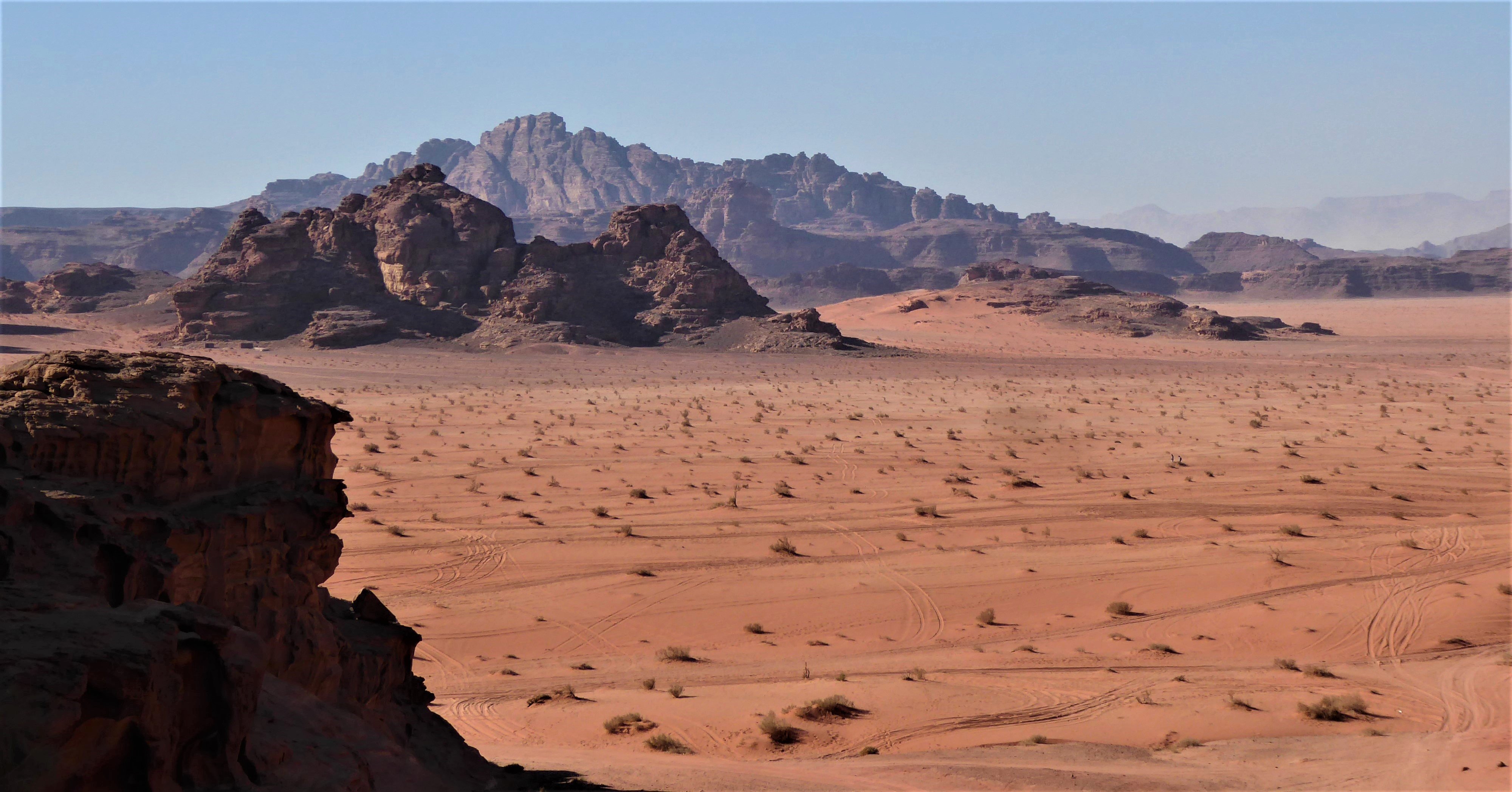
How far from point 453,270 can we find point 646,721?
67017mm

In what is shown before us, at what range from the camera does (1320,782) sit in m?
9.04

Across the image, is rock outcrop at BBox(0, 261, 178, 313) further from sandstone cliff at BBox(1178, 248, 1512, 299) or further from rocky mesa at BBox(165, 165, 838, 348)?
sandstone cliff at BBox(1178, 248, 1512, 299)

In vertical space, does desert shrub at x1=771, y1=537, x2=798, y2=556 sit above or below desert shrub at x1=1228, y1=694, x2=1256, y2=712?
above

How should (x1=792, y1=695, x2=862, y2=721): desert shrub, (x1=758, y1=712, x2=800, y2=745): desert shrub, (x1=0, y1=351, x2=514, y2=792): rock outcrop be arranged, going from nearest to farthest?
1. (x1=0, y1=351, x2=514, y2=792): rock outcrop
2. (x1=758, y1=712, x2=800, y2=745): desert shrub
3. (x1=792, y1=695, x2=862, y2=721): desert shrub

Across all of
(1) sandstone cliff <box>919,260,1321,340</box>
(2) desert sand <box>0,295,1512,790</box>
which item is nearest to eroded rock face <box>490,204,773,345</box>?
(1) sandstone cliff <box>919,260,1321,340</box>

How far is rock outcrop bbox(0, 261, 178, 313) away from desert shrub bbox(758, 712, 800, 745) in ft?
283

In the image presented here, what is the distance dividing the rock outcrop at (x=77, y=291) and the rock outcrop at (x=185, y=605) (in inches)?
3402

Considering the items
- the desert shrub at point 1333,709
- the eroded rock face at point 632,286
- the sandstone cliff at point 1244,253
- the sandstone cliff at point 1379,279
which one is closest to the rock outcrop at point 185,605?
the desert shrub at point 1333,709

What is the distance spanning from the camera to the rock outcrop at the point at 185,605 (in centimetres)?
457

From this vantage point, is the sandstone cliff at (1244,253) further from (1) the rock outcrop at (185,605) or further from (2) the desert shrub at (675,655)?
(1) the rock outcrop at (185,605)

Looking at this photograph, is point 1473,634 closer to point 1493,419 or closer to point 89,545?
point 89,545

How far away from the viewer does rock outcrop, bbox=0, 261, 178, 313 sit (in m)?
80.8

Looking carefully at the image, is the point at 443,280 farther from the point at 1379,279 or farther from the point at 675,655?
the point at 1379,279

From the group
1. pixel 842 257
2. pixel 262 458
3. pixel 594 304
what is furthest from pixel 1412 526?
pixel 842 257
